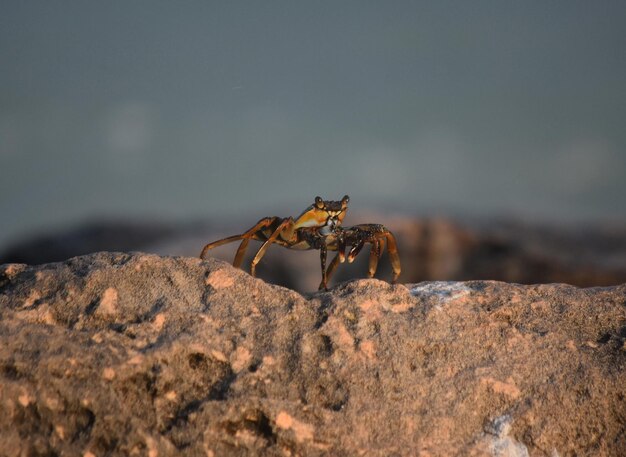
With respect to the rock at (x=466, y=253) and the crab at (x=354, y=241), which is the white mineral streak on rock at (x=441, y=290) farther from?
the rock at (x=466, y=253)

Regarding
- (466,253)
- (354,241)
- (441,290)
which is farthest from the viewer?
(466,253)

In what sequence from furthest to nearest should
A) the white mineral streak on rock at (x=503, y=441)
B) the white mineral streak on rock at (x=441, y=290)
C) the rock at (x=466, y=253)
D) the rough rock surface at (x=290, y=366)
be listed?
the rock at (x=466, y=253)
the white mineral streak on rock at (x=441, y=290)
the white mineral streak on rock at (x=503, y=441)
the rough rock surface at (x=290, y=366)

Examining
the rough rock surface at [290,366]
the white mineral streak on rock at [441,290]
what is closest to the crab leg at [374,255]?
the white mineral streak on rock at [441,290]

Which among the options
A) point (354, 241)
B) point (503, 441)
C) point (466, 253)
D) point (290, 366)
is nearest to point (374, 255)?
point (354, 241)

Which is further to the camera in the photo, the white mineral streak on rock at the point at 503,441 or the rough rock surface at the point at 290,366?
the white mineral streak on rock at the point at 503,441

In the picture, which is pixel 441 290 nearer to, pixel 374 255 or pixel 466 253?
pixel 374 255

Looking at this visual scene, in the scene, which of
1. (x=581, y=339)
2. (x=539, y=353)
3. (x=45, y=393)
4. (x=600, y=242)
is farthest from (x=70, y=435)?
(x=600, y=242)

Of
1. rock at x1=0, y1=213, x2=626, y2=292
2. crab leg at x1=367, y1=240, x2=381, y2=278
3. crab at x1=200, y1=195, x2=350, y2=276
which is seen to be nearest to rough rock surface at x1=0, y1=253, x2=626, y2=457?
crab leg at x1=367, y1=240, x2=381, y2=278
